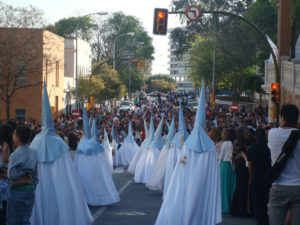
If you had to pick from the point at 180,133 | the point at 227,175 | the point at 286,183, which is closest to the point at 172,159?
the point at 180,133

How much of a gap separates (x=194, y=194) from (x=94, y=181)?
3.68m

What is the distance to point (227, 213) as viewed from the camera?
11984mm

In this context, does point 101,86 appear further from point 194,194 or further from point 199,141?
point 194,194

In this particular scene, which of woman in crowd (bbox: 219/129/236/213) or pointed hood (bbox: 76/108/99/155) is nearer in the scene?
woman in crowd (bbox: 219/129/236/213)

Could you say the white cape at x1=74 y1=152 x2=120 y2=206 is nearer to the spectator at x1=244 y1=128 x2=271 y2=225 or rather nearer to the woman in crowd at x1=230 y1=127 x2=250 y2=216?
the woman in crowd at x1=230 y1=127 x2=250 y2=216

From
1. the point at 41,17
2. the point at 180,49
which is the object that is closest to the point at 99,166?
the point at 41,17

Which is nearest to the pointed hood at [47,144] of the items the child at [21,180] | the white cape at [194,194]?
the child at [21,180]

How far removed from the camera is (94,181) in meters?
12.8

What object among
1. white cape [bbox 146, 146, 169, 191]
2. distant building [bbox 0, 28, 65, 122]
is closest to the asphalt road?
white cape [bbox 146, 146, 169, 191]

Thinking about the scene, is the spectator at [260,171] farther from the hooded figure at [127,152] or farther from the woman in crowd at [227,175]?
the hooded figure at [127,152]

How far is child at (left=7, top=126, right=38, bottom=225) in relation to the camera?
24.7 feet

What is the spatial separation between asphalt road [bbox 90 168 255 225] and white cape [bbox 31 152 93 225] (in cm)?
144

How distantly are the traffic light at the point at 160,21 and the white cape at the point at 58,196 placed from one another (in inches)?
469

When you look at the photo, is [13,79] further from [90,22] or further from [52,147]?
[90,22]
